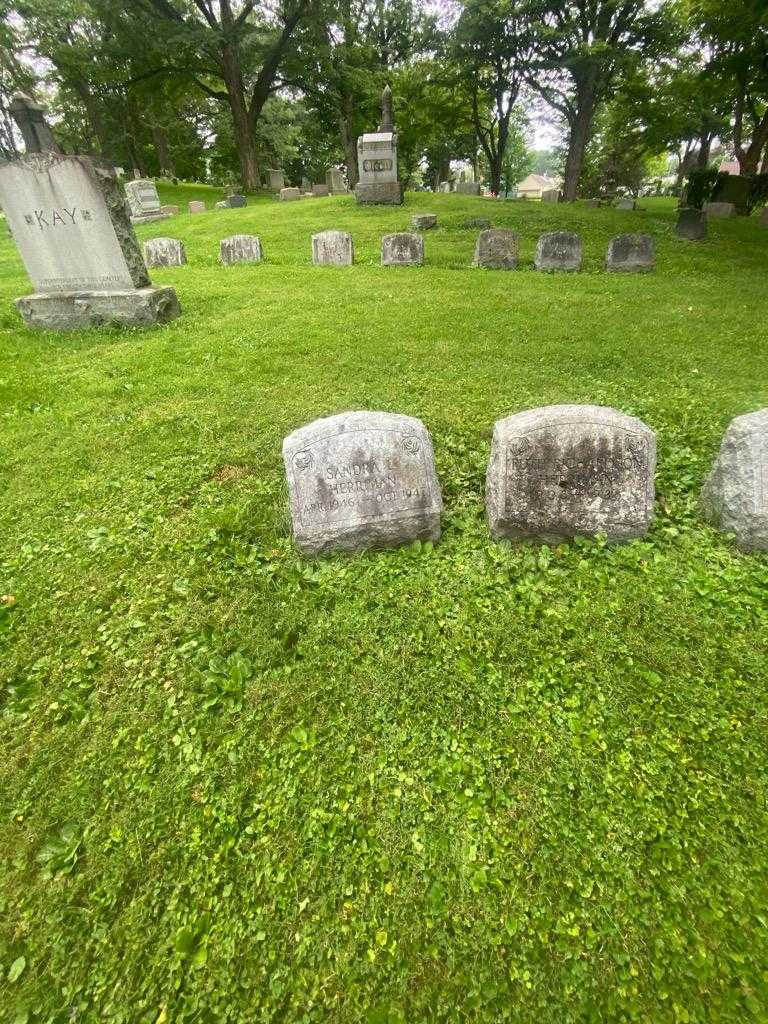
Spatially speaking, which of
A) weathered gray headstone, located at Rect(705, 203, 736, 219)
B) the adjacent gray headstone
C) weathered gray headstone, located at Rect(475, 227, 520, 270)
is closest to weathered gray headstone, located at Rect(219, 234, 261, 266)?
the adjacent gray headstone

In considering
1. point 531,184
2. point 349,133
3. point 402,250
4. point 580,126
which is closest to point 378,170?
point 402,250

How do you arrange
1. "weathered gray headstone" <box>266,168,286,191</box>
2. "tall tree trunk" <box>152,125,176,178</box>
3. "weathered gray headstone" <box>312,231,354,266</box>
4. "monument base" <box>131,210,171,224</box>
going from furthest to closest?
"tall tree trunk" <box>152,125,176,178</box> < "weathered gray headstone" <box>266,168,286,191</box> < "monument base" <box>131,210,171,224</box> < "weathered gray headstone" <box>312,231,354,266</box>

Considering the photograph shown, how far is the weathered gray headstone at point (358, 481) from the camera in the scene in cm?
327

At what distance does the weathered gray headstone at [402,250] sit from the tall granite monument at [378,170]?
8677 millimetres

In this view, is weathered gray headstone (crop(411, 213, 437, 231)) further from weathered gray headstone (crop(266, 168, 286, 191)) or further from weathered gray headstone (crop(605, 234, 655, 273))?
weathered gray headstone (crop(266, 168, 286, 191))

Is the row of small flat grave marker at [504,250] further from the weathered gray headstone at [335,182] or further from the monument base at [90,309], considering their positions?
the weathered gray headstone at [335,182]

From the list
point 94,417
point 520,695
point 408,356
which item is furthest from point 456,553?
point 94,417

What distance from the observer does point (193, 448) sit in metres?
4.62

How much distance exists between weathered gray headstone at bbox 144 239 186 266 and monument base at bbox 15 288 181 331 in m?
5.44

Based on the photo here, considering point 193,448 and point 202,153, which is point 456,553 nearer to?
point 193,448

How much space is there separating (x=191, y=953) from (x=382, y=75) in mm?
35838

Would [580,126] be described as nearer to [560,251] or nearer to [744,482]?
[560,251]

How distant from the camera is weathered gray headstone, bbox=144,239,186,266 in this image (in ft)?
38.9

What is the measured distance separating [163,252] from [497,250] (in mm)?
8142
